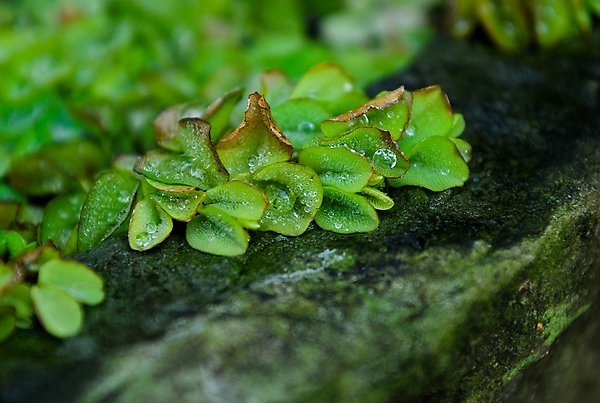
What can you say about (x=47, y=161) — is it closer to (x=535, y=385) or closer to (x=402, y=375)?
(x=402, y=375)

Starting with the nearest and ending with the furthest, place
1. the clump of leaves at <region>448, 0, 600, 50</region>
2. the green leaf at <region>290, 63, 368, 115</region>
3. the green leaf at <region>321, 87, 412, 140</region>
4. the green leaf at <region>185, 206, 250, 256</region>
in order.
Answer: the green leaf at <region>185, 206, 250, 256</region> → the green leaf at <region>321, 87, 412, 140</region> → the green leaf at <region>290, 63, 368, 115</region> → the clump of leaves at <region>448, 0, 600, 50</region>

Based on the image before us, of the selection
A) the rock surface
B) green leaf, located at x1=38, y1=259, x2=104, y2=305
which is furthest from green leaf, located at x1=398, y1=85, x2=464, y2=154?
green leaf, located at x1=38, y1=259, x2=104, y2=305

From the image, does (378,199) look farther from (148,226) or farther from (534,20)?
(534,20)

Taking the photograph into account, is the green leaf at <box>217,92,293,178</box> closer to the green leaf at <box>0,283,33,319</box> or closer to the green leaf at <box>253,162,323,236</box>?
the green leaf at <box>253,162,323,236</box>

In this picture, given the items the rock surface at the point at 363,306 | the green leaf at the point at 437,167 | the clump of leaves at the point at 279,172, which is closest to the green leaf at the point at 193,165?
the clump of leaves at the point at 279,172

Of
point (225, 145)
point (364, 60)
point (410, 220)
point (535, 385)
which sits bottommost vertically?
point (535, 385)

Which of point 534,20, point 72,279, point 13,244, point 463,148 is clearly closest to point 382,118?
point 463,148

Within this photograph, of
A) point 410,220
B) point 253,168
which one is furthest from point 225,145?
point 410,220
